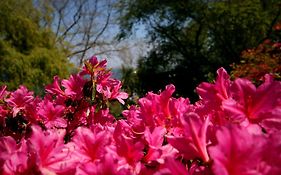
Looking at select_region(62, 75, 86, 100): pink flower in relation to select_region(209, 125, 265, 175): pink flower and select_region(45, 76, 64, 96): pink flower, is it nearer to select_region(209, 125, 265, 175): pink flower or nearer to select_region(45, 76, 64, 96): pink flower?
select_region(45, 76, 64, 96): pink flower

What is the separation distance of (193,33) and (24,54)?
27.7 ft

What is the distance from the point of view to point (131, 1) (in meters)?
18.7

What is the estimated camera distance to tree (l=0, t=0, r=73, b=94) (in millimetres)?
13328

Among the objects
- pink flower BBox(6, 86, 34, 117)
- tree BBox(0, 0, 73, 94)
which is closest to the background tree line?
tree BBox(0, 0, 73, 94)

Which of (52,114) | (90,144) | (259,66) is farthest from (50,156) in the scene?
(259,66)

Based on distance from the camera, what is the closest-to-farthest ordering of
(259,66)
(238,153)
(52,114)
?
(238,153) < (52,114) < (259,66)

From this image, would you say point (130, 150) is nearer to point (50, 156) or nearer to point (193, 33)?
point (50, 156)

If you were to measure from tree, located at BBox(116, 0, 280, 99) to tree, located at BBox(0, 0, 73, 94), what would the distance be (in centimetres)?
516

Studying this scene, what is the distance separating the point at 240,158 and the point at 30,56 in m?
13.7

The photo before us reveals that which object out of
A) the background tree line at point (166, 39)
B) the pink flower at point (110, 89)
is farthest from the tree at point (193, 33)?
the pink flower at point (110, 89)

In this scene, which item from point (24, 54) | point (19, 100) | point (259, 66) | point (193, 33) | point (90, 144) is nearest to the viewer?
point (90, 144)

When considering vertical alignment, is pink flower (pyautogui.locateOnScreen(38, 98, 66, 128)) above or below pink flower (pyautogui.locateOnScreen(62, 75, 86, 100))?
below

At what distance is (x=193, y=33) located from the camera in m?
19.1

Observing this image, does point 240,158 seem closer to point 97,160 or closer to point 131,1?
point 97,160
